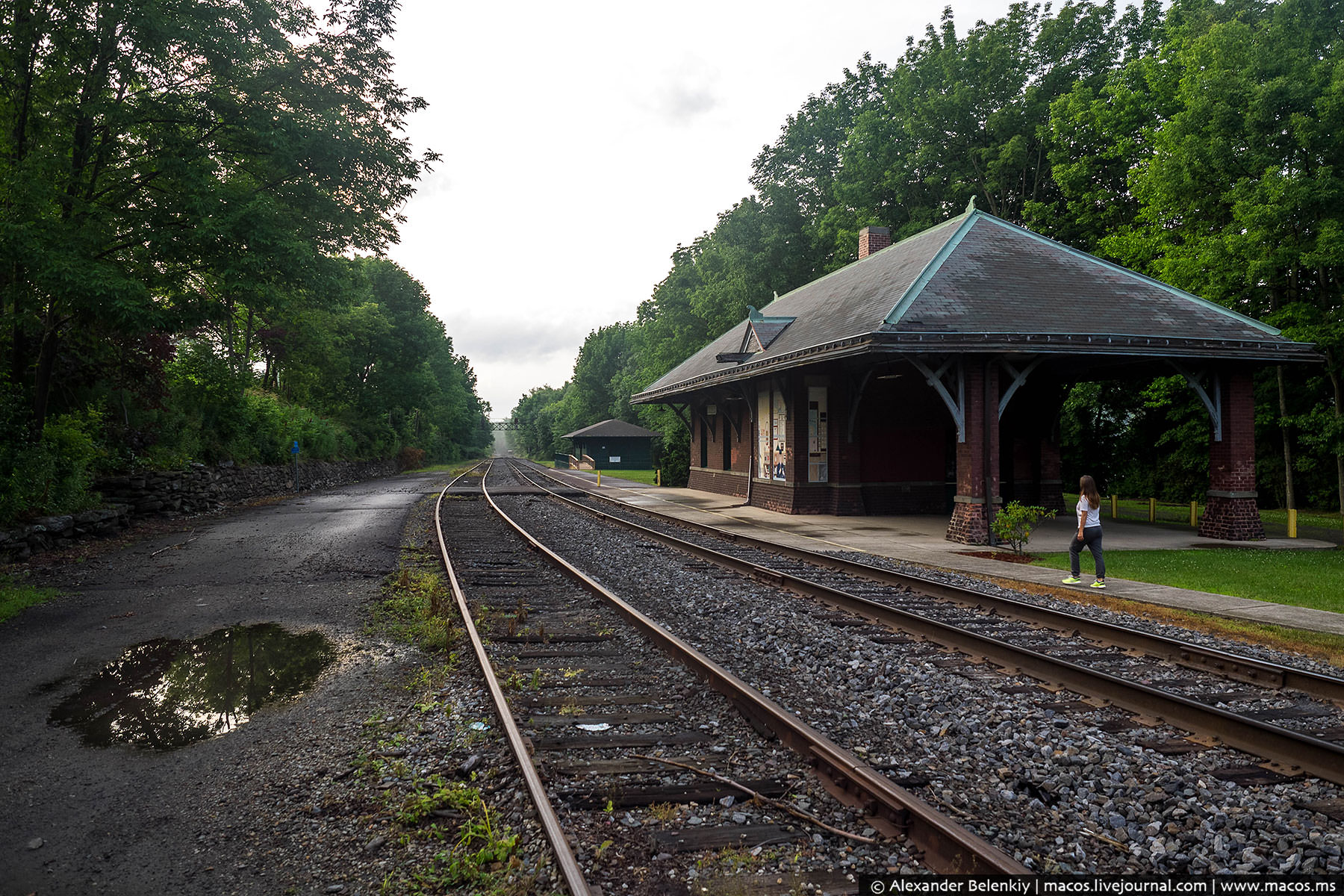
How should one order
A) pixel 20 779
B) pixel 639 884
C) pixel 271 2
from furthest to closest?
pixel 271 2 → pixel 20 779 → pixel 639 884

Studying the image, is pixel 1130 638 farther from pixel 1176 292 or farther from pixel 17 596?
pixel 1176 292

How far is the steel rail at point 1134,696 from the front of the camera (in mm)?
4461

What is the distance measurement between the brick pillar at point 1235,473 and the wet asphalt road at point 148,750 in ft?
57.3

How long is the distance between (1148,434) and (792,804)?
32788 mm

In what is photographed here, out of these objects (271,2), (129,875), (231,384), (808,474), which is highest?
(271,2)

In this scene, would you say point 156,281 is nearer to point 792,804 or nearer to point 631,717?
point 631,717

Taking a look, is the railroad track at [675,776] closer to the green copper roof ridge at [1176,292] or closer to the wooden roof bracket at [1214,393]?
the wooden roof bracket at [1214,393]

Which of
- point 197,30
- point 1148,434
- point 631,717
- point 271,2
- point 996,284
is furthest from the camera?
point 1148,434

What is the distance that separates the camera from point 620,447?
6238 cm

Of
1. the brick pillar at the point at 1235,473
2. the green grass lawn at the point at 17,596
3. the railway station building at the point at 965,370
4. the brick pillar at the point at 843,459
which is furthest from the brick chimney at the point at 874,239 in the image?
the green grass lawn at the point at 17,596

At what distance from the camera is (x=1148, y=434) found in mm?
30156

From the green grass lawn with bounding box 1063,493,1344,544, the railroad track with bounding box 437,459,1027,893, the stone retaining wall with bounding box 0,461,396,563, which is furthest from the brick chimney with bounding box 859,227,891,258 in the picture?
the stone retaining wall with bounding box 0,461,396,563

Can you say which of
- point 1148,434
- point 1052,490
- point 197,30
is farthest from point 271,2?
point 1148,434

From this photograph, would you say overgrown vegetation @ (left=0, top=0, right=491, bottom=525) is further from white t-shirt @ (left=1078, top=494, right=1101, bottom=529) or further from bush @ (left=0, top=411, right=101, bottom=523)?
white t-shirt @ (left=1078, top=494, right=1101, bottom=529)
